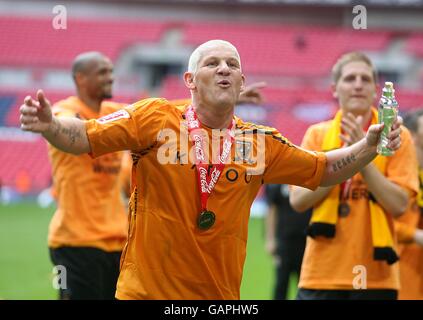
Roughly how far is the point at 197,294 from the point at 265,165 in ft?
2.50

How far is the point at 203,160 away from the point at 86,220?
8.48ft

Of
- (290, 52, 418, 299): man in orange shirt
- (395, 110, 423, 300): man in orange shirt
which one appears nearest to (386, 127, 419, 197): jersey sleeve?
(290, 52, 418, 299): man in orange shirt

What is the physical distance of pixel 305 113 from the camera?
87.1ft

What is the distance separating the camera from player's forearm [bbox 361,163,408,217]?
4.84m

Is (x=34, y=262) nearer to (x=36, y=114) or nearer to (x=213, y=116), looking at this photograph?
(x=213, y=116)

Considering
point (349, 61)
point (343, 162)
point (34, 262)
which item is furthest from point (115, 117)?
point (34, 262)

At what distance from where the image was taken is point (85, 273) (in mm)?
6273

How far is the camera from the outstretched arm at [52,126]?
358 centimetres

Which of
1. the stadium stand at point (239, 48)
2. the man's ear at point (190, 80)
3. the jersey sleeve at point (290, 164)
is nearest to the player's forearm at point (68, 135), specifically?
the man's ear at point (190, 80)

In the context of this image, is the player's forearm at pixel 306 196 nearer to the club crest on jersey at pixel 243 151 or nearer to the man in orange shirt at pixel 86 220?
the club crest on jersey at pixel 243 151

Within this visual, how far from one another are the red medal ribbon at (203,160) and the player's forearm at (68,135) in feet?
1.75

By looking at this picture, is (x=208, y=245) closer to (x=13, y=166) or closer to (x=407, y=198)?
(x=407, y=198)

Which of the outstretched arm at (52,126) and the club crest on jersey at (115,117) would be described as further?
the club crest on jersey at (115,117)

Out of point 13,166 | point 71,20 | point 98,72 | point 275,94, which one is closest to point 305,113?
point 275,94
